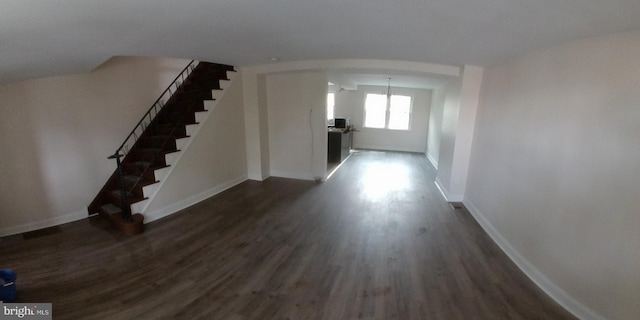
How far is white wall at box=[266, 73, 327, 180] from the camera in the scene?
517cm

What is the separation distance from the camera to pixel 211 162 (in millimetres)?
4410

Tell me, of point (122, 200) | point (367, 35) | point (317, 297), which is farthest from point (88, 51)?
point (317, 297)

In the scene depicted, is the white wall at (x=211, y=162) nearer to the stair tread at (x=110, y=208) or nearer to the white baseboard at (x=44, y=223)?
the stair tread at (x=110, y=208)

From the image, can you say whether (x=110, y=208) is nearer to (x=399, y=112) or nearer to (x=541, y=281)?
(x=541, y=281)

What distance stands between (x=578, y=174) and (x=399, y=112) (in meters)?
7.27

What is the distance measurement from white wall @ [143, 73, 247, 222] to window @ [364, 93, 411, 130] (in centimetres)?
541

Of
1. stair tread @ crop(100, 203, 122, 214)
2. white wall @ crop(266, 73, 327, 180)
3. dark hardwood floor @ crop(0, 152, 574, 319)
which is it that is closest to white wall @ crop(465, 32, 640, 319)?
dark hardwood floor @ crop(0, 152, 574, 319)

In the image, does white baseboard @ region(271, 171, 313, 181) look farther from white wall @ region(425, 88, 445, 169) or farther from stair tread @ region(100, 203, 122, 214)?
white wall @ region(425, 88, 445, 169)

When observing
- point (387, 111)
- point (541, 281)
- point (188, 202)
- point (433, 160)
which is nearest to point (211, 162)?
point (188, 202)

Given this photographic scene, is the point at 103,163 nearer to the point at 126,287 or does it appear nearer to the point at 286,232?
the point at 126,287

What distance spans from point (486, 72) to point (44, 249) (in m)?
6.17

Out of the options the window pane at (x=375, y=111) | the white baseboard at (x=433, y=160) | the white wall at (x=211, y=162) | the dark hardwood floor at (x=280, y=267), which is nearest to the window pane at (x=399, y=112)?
the window pane at (x=375, y=111)

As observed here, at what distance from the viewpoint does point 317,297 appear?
2088mm

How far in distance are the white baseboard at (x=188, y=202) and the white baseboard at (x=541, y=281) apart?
4.34 meters
